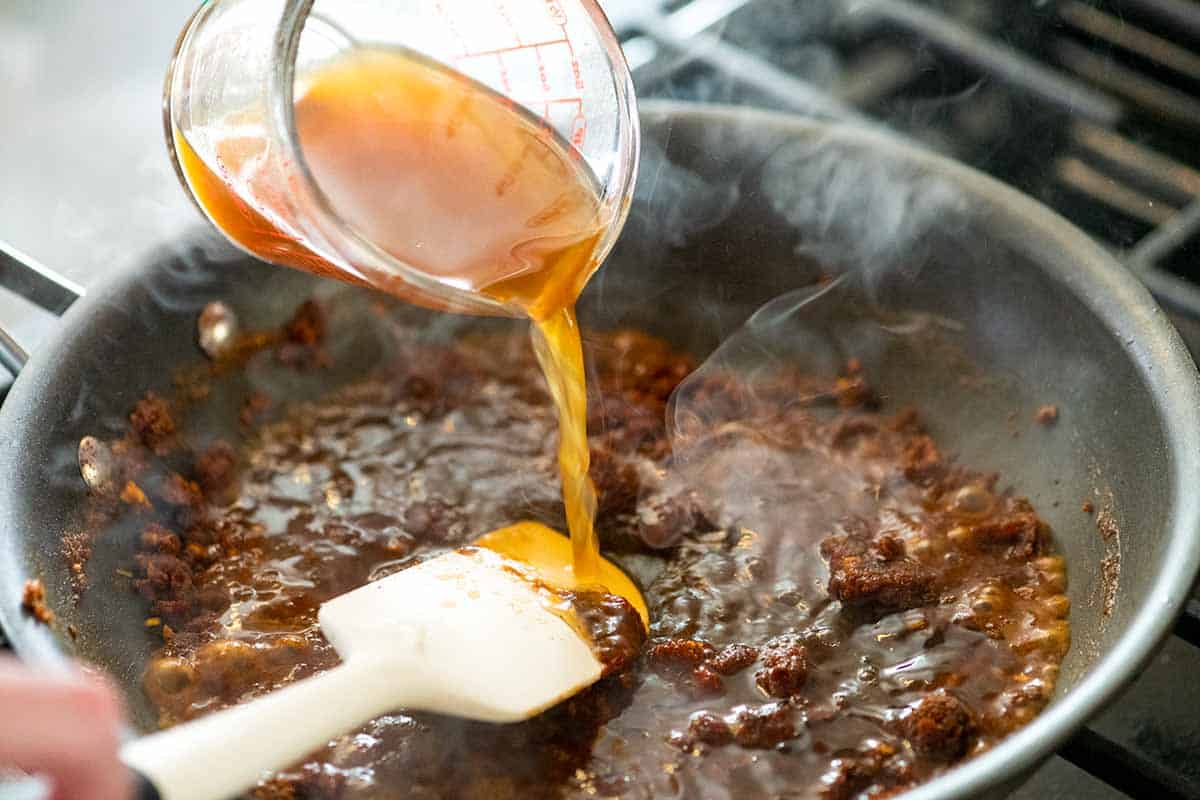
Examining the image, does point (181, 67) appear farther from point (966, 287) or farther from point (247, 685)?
point (966, 287)

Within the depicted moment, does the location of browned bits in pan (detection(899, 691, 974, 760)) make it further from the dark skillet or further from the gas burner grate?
the gas burner grate

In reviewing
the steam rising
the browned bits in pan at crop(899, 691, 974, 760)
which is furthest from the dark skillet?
the browned bits in pan at crop(899, 691, 974, 760)

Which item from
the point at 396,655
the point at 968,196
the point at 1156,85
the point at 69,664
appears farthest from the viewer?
the point at 1156,85

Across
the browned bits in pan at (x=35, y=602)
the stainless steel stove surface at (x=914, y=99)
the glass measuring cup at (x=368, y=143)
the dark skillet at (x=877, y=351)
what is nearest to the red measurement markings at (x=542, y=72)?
the glass measuring cup at (x=368, y=143)

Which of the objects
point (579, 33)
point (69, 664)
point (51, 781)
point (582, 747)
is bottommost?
point (582, 747)

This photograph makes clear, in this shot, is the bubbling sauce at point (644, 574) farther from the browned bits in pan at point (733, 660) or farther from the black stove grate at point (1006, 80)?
the black stove grate at point (1006, 80)

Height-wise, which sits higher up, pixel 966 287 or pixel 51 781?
pixel 51 781

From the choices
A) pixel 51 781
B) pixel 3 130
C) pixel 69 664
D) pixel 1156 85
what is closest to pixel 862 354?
pixel 1156 85
